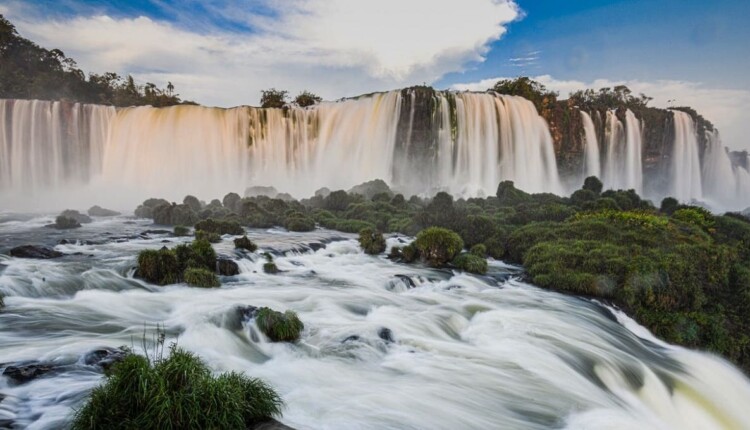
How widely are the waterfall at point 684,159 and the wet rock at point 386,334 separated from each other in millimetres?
57935

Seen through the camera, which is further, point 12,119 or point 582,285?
point 12,119

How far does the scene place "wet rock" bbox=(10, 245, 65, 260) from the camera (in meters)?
13.6

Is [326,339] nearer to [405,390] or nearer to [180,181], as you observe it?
[405,390]

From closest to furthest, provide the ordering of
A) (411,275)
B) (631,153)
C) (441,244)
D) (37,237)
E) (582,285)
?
(582,285)
(411,275)
(441,244)
(37,237)
(631,153)

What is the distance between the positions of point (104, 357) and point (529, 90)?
47320 millimetres

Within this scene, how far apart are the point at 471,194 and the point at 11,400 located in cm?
3624

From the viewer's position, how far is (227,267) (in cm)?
1327

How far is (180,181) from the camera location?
42.1 metres

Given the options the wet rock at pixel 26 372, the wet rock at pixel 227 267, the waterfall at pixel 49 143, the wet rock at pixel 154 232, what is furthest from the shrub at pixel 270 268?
the waterfall at pixel 49 143

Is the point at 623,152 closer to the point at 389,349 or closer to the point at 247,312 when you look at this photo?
the point at 389,349

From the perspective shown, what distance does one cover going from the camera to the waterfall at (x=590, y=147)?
4775cm

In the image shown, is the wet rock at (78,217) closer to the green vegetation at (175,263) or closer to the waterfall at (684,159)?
the green vegetation at (175,263)

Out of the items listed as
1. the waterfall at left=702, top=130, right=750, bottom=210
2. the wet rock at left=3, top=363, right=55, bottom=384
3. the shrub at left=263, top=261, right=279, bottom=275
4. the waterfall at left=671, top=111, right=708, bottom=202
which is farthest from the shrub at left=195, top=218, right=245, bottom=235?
the waterfall at left=702, top=130, right=750, bottom=210

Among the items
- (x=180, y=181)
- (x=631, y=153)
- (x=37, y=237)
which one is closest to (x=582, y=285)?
(x=37, y=237)
